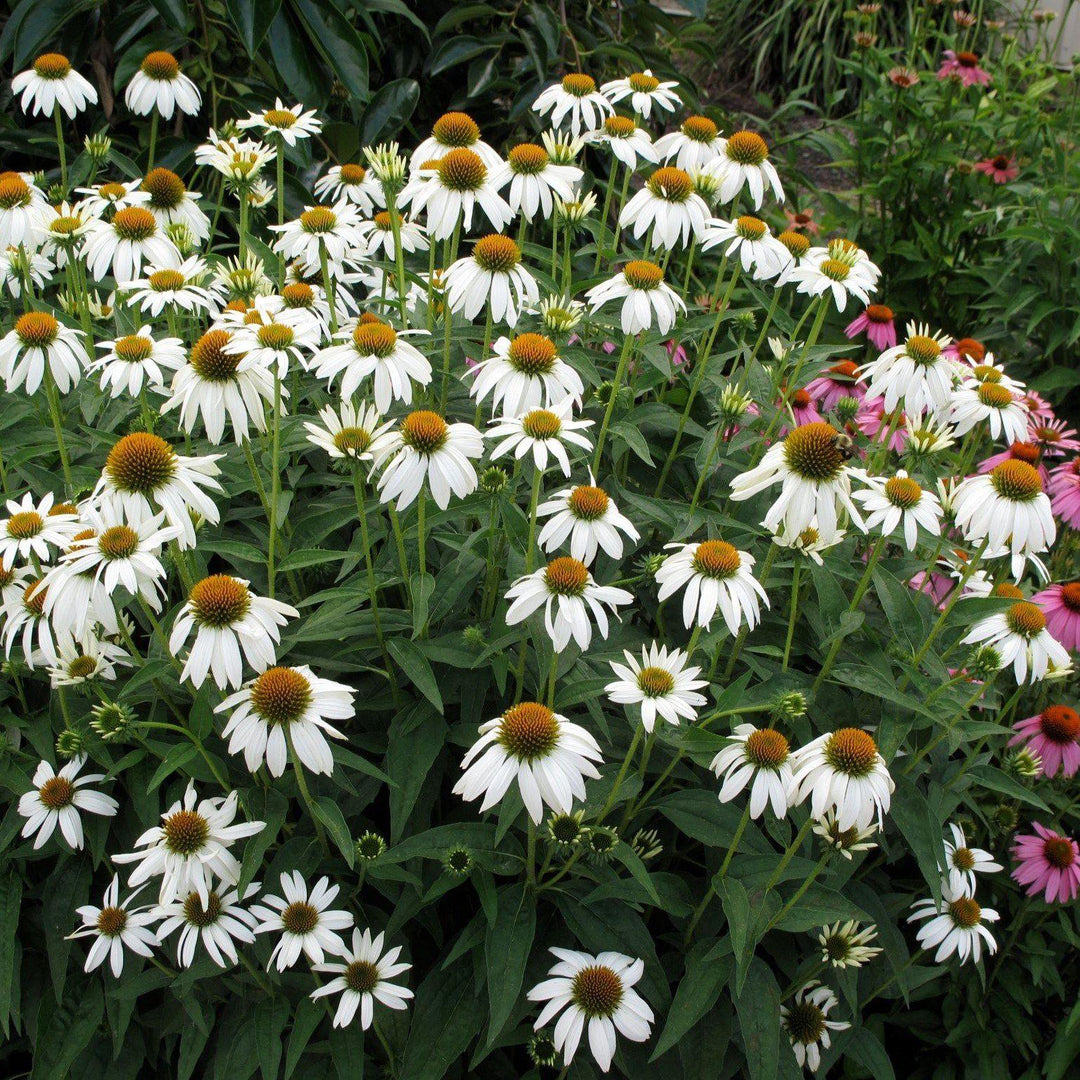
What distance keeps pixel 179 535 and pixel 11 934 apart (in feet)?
2.51

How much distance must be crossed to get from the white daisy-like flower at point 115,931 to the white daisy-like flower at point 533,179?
55.0 inches

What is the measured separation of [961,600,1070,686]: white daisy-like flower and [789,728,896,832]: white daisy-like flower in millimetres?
446

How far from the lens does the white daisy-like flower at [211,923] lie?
1.58 metres

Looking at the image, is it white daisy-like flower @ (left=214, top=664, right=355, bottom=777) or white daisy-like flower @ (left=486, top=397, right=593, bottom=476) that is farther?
white daisy-like flower @ (left=486, top=397, right=593, bottom=476)

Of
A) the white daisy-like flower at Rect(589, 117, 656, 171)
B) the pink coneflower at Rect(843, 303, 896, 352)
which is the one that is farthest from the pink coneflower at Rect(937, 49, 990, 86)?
the white daisy-like flower at Rect(589, 117, 656, 171)

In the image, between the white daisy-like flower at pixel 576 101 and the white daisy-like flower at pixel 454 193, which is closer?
the white daisy-like flower at pixel 454 193

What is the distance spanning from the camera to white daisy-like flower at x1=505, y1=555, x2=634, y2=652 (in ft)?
4.90

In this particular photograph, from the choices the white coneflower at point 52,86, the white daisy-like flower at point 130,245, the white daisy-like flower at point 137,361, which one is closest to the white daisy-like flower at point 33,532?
the white daisy-like flower at point 137,361

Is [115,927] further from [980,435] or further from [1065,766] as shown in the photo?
[980,435]

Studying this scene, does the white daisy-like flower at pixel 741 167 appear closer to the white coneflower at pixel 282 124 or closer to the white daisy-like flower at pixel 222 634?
the white coneflower at pixel 282 124

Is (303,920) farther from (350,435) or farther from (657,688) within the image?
(350,435)

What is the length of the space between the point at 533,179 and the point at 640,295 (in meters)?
0.35

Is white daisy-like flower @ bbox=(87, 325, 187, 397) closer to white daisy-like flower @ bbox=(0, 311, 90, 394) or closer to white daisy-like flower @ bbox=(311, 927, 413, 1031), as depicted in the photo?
white daisy-like flower @ bbox=(0, 311, 90, 394)

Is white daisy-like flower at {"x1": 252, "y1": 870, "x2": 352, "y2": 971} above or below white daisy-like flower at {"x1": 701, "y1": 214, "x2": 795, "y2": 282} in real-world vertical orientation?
below
